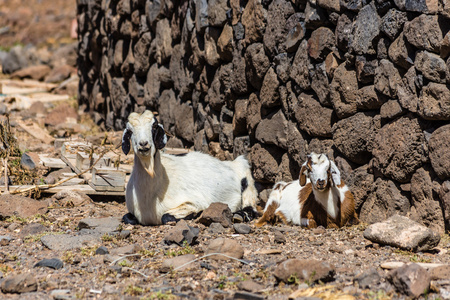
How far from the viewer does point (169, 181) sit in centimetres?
620

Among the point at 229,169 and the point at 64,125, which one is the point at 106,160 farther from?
the point at 64,125

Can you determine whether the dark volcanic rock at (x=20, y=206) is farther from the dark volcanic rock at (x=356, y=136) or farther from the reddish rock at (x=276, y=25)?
the dark volcanic rock at (x=356, y=136)

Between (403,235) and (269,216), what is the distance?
5.85 ft

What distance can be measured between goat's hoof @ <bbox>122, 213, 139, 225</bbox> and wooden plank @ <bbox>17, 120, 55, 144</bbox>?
4.79m

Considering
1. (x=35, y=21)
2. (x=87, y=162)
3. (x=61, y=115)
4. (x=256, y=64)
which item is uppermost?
(x=256, y=64)

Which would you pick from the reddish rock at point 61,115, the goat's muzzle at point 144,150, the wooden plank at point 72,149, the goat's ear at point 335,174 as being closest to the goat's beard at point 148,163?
the goat's muzzle at point 144,150

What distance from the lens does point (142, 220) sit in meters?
5.93

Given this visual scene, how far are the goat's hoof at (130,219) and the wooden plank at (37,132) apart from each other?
→ 4.79 m

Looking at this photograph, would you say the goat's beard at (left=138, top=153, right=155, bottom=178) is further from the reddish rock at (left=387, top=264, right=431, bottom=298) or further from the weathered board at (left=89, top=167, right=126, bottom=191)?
the reddish rock at (left=387, top=264, right=431, bottom=298)

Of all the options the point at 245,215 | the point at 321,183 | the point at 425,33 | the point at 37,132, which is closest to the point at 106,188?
the point at 245,215

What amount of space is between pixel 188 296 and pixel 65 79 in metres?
15.0

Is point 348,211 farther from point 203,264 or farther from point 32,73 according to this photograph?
point 32,73

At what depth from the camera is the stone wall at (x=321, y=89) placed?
184 inches

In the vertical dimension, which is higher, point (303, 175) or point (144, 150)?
point (144, 150)
